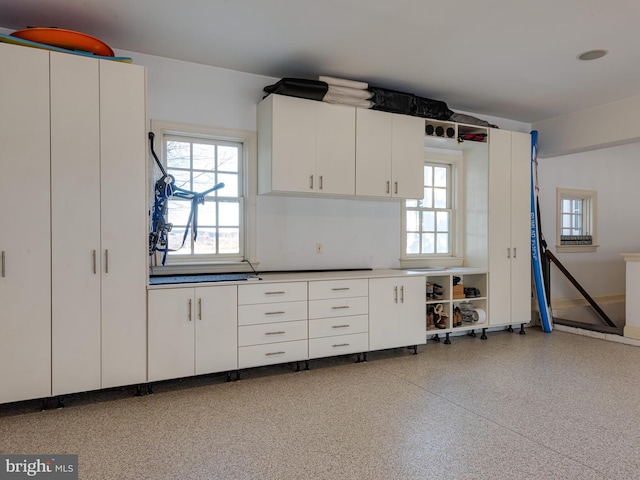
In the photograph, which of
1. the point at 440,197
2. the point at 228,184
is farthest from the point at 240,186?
the point at 440,197

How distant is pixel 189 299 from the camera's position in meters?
3.34

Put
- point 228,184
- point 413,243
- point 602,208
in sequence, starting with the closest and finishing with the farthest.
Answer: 1. point 228,184
2. point 413,243
3. point 602,208

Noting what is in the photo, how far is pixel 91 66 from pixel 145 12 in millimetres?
538

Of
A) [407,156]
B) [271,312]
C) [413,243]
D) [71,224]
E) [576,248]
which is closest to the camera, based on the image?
[71,224]

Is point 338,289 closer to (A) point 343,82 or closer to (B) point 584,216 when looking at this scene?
(A) point 343,82

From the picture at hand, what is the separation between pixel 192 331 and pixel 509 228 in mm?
4000

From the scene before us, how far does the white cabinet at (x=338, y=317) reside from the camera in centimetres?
388

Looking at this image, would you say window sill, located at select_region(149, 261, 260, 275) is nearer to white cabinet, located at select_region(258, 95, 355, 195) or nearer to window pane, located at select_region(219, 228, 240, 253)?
window pane, located at select_region(219, 228, 240, 253)

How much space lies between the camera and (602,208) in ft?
23.3

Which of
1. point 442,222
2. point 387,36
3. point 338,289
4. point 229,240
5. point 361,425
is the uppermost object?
point 387,36

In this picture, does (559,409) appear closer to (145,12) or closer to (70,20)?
(145,12)

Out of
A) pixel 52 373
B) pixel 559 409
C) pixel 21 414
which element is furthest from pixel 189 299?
pixel 559 409

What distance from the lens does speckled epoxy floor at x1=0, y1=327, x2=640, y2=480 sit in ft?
7.29

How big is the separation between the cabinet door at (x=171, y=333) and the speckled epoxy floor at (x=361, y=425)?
205 mm
